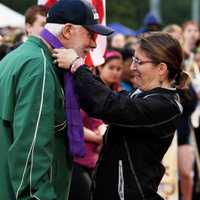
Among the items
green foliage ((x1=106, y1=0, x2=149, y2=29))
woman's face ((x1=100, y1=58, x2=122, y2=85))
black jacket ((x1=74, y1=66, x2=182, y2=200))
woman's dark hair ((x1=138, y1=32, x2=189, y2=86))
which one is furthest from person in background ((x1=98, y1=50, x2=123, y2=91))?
green foliage ((x1=106, y1=0, x2=149, y2=29))

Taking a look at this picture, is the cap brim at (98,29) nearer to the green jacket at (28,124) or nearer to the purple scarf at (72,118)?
the purple scarf at (72,118)

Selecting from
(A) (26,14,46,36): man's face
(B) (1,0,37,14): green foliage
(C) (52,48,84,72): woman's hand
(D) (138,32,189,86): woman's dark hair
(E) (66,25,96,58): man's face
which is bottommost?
(B) (1,0,37,14): green foliage

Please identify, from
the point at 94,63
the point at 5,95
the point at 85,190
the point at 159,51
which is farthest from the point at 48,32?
the point at 85,190

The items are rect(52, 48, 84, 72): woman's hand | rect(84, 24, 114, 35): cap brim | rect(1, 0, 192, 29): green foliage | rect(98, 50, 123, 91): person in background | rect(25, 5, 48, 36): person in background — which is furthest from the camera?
rect(1, 0, 192, 29): green foliage

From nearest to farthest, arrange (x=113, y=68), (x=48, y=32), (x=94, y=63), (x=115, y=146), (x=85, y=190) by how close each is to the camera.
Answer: (x=48, y=32), (x=115, y=146), (x=94, y=63), (x=85, y=190), (x=113, y=68)

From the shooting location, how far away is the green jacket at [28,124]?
15.2ft

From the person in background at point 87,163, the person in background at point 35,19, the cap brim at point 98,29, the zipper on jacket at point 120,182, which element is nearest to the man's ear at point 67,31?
the cap brim at point 98,29

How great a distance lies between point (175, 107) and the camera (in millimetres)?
5379

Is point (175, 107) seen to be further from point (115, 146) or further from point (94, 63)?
point (94, 63)

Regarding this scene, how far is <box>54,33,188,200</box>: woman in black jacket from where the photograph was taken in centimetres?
510

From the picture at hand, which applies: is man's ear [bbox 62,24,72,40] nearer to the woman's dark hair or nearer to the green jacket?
the green jacket

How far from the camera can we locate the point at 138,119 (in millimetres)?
5180

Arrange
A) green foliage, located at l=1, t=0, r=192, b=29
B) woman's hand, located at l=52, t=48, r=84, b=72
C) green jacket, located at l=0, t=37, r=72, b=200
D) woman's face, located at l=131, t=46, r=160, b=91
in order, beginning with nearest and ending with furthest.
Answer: green jacket, located at l=0, t=37, r=72, b=200, woman's hand, located at l=52, t=48, r=84, b=72, woman's face, located at l=131, t=46, r=160, b=91, green foliage, located at l=1, t=0, r=192, b=29

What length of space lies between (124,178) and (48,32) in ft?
3.42
